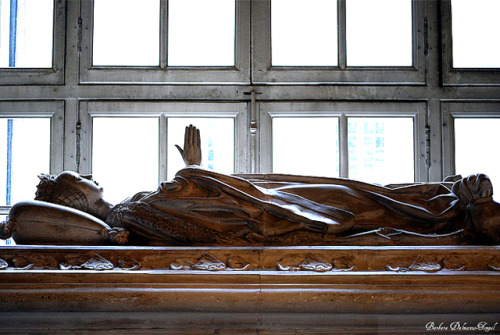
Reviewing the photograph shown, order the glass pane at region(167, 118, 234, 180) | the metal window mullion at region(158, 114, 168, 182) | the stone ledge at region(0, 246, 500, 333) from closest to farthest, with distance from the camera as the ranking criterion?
the stone ledge at region(0, 246, 500, 333) < the metal window mullion at region(158, 114, 168, 182) < the glass pane at region(167, 118, 234, 180)

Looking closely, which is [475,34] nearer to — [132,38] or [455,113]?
[455,113]

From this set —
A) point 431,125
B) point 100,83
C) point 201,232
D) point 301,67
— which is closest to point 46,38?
point 100,83

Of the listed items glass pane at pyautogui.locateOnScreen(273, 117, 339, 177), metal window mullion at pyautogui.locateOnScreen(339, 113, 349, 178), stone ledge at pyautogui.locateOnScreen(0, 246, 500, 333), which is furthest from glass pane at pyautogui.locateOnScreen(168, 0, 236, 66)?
stone ledge at pyautogui.locateOnScreen(0, 246, 500, 333)

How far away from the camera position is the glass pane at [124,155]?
416 centimetres

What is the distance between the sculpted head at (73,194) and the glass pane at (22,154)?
1.53 m

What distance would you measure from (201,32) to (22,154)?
1.68 m

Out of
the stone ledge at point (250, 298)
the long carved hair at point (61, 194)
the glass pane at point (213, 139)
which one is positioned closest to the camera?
the stone ledge at point (250, 298)

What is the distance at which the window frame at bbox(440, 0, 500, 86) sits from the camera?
4.22 meters

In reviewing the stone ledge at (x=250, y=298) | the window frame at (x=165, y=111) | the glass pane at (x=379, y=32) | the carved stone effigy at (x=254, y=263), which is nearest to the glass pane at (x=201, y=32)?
the window frame at (x=165, y=111)

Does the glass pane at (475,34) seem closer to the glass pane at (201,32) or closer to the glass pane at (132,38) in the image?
the glass pane at (201,32)

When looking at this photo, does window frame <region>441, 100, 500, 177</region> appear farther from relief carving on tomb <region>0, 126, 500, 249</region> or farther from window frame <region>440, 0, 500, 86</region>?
relief carving on tomb <region>0, 126, 500, 249</region>

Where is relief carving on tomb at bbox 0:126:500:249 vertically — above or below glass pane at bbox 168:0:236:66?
below

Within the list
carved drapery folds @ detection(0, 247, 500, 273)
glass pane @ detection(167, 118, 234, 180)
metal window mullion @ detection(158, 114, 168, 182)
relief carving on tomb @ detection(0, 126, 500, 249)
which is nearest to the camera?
carved drapery folds @ detection(0, 247, 500, 273)

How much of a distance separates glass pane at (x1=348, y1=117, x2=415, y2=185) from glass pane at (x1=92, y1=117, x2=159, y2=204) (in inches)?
59.8
